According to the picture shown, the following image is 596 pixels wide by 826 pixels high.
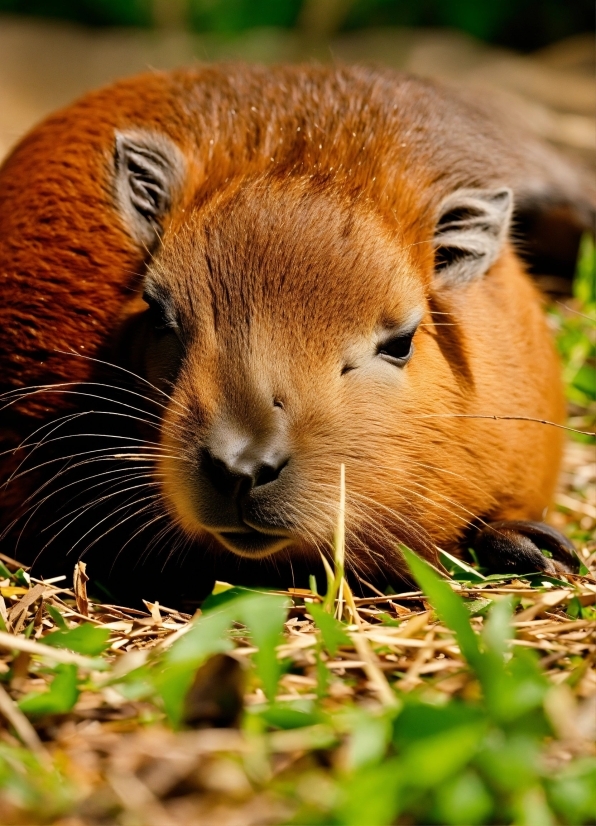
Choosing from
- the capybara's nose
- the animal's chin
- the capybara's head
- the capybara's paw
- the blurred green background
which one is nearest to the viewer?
A: the capybara's nose

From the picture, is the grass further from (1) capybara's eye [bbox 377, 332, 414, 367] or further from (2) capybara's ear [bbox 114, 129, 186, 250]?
(2) capybara's ear [bbox 114, 129, 186, 250]

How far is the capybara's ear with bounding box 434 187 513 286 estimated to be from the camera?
169 inches

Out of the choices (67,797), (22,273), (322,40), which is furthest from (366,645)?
(322,40)

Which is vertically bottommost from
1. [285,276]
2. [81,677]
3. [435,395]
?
[81,677]

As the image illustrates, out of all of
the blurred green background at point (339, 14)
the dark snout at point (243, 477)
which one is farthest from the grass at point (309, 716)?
the blurred green background at point (339, 14)

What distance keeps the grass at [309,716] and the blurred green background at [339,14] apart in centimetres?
1032

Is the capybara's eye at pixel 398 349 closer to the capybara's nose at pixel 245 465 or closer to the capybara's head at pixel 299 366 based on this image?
the capybara's head at pixel 299 366

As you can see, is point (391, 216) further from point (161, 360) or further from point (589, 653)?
point (589, 653)

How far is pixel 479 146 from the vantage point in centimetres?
521

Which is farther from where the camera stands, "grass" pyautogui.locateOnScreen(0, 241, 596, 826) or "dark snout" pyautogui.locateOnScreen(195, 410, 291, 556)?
"dark snout" pyautogui.locateOnScreen(195, 410, 291, 556)

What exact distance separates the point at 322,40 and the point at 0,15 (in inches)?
149

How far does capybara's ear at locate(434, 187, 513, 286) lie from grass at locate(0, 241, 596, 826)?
134 centimetres

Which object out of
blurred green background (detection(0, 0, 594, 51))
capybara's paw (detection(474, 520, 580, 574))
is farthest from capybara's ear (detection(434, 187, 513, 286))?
blurred green background (detection(0, 0, 594, 51))

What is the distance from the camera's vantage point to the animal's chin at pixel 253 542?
3.66 meters
